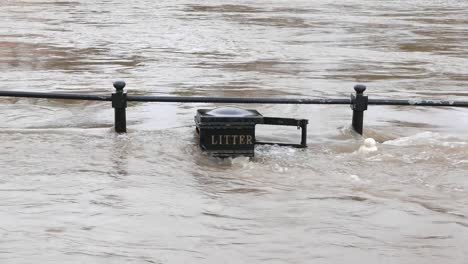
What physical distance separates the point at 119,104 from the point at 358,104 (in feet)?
11.0

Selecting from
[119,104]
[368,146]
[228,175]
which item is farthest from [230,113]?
[368,146]

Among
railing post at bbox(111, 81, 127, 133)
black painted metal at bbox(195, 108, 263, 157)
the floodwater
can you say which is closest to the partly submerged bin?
black painted metal at bbox(195, 108, 263, 157)

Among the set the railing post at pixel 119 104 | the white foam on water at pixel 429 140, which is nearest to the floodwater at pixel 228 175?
the white foam on water at pixel 429 140

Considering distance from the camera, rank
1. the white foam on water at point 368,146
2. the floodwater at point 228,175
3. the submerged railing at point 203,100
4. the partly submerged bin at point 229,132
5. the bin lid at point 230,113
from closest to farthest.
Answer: the floodwater at point 228,175
the partly submerged bin at point 229,132
the bin lid at point 230,113
the submerged railing at point 203,100
the white foam on water at point 368,146

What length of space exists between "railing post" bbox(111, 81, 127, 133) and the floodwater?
16cm

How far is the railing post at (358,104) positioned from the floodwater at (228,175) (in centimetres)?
21

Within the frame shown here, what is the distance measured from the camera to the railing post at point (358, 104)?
1066 cm

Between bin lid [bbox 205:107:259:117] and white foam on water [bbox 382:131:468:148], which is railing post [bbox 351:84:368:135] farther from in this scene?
bin lid [bbox 205:107:259:117]

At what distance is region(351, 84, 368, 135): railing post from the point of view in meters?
10.7

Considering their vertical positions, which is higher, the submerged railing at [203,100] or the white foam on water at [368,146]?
the submerged railing at [203,100]

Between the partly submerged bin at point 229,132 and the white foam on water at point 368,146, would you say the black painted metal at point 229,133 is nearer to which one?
the partly submerged bin at point 229,132

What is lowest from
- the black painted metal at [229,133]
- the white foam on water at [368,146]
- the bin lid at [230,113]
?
the white foam on water at [368,146]

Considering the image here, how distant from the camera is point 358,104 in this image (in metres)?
10.8

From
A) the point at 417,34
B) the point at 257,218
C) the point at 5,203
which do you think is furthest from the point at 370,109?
the point at 417,34
